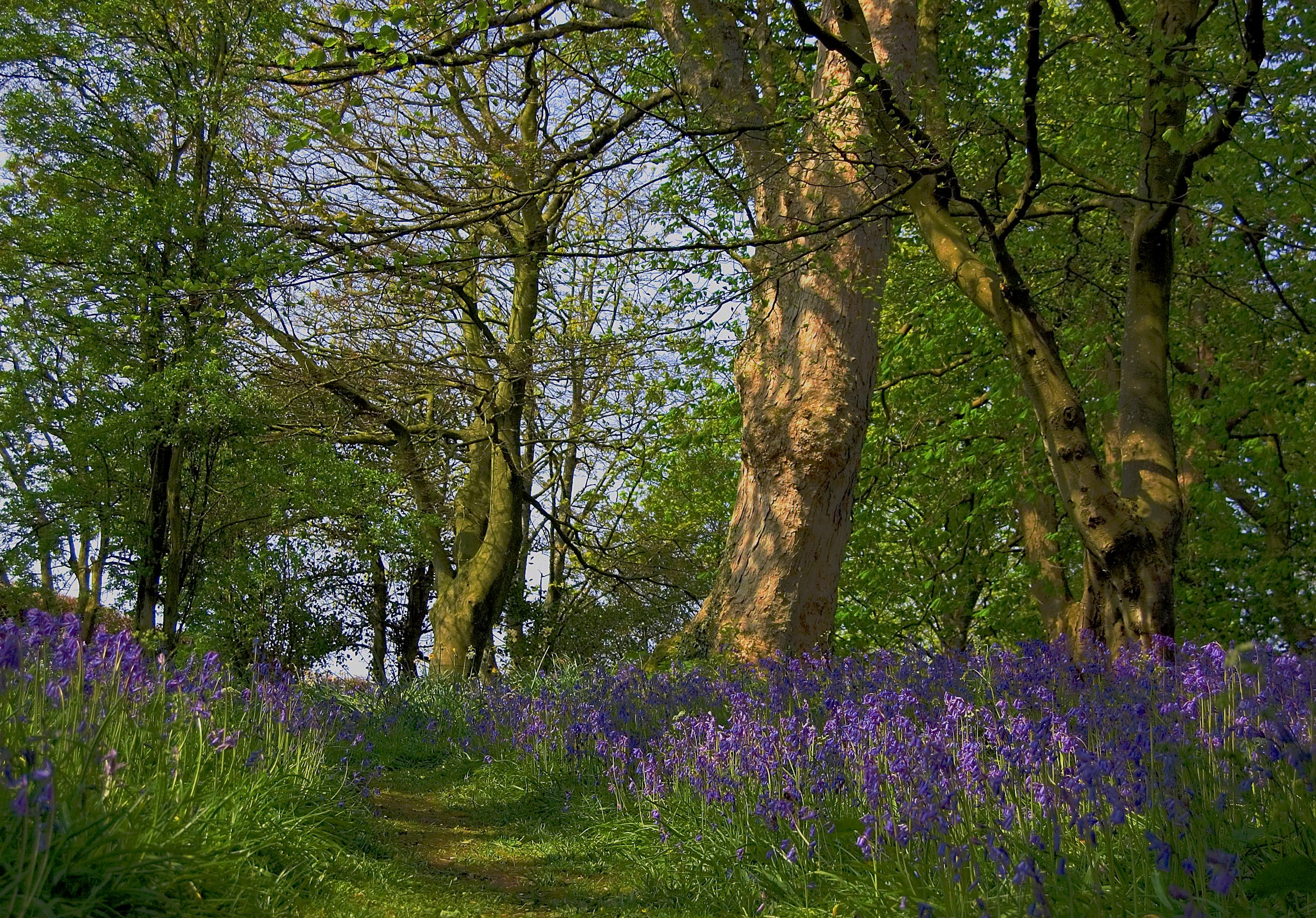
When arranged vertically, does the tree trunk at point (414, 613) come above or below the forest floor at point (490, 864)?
above

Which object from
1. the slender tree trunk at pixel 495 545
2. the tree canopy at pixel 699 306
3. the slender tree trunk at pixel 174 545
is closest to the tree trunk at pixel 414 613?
the tree canopy at pixel 699 306

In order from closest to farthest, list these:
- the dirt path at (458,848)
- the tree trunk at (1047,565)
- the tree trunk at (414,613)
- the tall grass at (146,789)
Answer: the tall grass at (146,789) < the dirt path at (458,848) < the tree trunk at (1047,565) < the tree trunk at (414,613)

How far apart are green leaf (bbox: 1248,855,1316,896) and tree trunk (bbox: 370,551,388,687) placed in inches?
693

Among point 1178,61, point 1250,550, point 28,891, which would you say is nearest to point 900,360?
point 1250,550

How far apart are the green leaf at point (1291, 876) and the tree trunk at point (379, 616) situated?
693 inches

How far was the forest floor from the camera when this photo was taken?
14.4 ft

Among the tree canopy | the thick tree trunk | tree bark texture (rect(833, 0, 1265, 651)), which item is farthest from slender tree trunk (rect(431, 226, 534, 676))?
tree bark texture (rect(833, 0, 1265, 651))

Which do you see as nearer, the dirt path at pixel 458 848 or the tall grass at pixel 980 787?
the tall grass at pixel 980 787

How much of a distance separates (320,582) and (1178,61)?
15855 millimetres

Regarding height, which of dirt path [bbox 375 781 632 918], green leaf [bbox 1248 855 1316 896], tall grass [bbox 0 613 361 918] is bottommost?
dirt path [bbox 375 781 632 918]

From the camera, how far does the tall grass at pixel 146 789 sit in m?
2.88

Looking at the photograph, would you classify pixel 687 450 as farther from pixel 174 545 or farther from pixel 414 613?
pixel 174 545

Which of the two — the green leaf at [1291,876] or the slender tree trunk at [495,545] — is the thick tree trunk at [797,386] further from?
the green leaf at [1291,876]

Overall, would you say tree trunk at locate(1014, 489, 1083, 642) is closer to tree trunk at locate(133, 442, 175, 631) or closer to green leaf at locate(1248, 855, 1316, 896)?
tree trunk at locate(133, 442, 175, 631)
